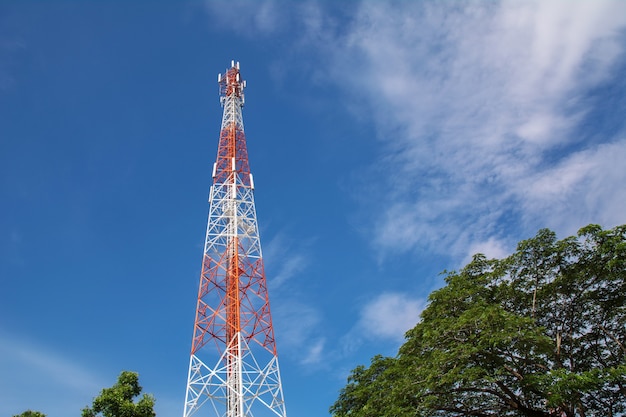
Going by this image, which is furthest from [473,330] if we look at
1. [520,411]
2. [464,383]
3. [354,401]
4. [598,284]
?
[354,401]

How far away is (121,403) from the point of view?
17891mm

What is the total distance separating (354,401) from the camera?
64.4ft

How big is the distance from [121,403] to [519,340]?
45.5 feet

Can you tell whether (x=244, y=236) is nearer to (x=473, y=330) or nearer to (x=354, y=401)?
(x=354, y=401)

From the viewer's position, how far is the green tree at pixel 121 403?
17.9 metres

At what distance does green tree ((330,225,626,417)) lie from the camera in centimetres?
1464

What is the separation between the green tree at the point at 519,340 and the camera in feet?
48.0

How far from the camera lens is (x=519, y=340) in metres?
14.6

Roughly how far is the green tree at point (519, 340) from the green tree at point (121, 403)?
7.67 metres

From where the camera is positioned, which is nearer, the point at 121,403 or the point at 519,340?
the point at 519,340

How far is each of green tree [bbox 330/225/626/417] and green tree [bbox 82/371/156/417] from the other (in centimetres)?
767

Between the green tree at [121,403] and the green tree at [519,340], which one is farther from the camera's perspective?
the green tree at [121,403]

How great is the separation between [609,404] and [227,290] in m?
17.4

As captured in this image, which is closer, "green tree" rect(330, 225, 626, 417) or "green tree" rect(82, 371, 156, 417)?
"green tree" rect(330, 225, 626, 417)
